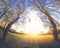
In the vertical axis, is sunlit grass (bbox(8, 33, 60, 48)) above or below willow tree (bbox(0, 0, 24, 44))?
below

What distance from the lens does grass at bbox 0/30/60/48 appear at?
276cm

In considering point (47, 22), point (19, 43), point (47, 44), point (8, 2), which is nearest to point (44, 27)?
point (47, 22)

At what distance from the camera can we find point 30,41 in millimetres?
2781

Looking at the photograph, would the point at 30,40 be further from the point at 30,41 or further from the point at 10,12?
the point at 10,12

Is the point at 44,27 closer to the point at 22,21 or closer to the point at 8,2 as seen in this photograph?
the point at 22,21

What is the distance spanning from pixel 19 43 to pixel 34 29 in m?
0.32

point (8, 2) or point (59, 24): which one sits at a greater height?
point (8, 2)

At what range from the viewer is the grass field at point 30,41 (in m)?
2.76

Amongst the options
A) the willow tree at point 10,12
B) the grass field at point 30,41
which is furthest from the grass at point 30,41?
the willow tree at point 10,12

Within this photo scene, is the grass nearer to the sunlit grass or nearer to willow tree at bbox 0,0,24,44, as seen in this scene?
the sunlit grass

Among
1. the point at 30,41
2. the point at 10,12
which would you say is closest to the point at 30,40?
the point at 30,41

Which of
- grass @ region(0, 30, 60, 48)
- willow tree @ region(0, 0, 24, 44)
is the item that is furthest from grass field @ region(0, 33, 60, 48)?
willow tree @ region(0, 0, 24, 44)

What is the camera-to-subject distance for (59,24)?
2.80 metres

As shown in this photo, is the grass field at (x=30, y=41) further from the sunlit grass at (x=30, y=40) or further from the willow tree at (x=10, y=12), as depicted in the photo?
the willow tree at (x=10, y=12)
